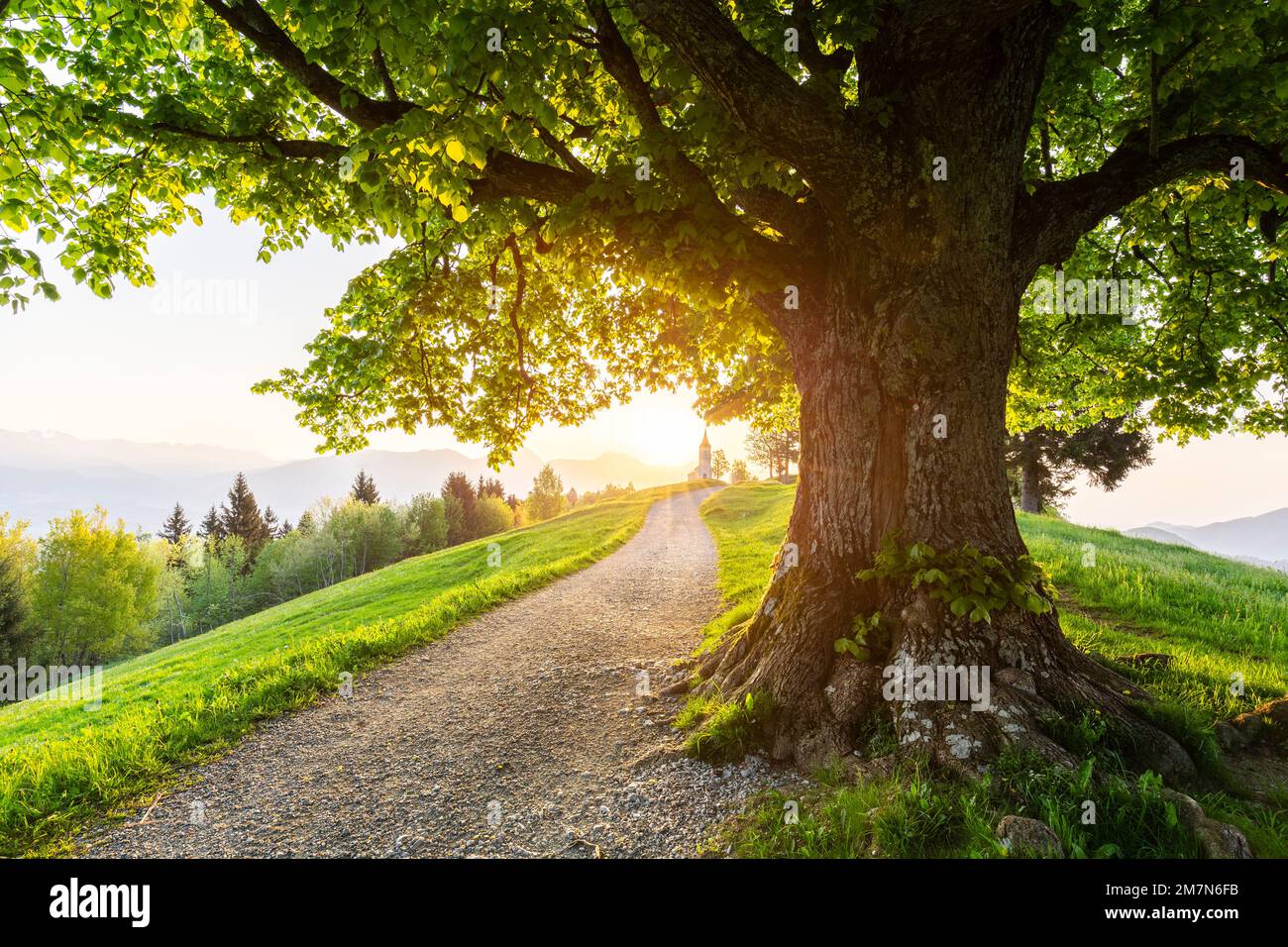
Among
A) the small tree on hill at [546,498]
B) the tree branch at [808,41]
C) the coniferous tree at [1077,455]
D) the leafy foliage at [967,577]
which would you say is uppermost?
the tree branch at [808,41]

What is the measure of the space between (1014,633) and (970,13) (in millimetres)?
5466

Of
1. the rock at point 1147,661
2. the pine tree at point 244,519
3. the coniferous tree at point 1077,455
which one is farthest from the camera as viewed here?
the pine tree at point 244,519

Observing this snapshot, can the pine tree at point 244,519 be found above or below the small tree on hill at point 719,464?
below

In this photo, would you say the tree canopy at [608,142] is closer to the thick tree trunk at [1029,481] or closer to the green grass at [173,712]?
the green grass at [173,712]

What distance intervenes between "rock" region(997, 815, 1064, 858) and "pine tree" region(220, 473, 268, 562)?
89.2m

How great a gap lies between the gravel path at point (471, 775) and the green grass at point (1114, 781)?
0.93 meters

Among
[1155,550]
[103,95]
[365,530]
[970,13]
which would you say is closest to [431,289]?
[103,95]

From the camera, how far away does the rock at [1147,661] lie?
5.96m

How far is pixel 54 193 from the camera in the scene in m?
5.79

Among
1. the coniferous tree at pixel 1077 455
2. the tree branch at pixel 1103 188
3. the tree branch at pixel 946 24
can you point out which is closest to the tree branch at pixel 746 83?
the tree branch at pixel 946 24

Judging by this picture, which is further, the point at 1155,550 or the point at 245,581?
the point at 245,581

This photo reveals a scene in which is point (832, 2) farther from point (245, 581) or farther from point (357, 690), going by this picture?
point (245, 581)

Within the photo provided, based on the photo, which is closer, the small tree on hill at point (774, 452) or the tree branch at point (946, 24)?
the tree branch at point (946, 24)
